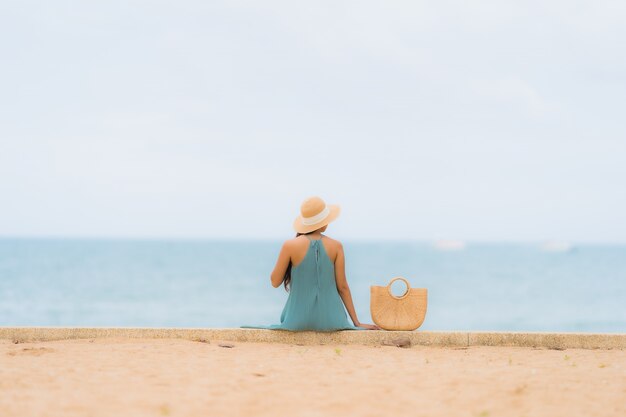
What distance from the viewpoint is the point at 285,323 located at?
719cm

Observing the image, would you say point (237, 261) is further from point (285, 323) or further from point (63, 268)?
point (285, 323)

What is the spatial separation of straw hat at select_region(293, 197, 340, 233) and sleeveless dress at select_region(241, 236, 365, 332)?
14 centimetres

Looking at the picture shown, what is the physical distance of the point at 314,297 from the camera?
23.3 feet

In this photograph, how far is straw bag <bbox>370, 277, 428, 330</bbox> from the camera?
23.5ft

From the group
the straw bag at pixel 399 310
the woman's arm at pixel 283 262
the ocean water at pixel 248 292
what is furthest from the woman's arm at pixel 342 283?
the ocean water at pixel 248 292

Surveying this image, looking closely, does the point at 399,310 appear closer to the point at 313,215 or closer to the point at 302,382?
the point at 313,215

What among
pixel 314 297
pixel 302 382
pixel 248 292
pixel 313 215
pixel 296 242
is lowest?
pixel 302 382

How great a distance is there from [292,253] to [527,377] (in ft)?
8.36

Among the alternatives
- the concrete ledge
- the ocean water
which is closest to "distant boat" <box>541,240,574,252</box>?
the ocean water

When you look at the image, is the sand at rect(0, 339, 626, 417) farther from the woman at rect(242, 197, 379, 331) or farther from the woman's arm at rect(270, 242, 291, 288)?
the woman's arm at rect(270, 242, 291, 288)

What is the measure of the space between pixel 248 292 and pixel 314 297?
38.2 meters

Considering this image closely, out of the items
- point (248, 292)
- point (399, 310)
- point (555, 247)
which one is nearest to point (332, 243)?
point (399, 310)

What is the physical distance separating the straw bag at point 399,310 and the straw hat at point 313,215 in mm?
778

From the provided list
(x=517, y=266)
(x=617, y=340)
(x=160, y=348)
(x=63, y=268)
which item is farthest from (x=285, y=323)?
(x=517, y=266)
